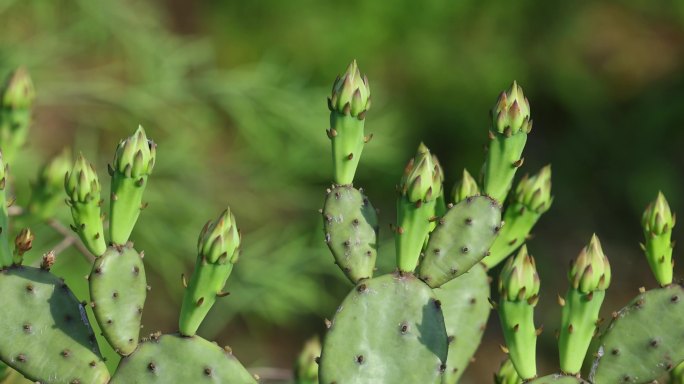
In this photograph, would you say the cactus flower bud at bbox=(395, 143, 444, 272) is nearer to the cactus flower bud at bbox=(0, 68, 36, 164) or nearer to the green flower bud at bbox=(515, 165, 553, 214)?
the green flower bud at bbox=(515, 165, 553, 214)

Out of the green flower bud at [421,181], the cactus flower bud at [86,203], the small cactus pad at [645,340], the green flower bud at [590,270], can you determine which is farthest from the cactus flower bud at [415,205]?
the cactus flower bud at [86,203]

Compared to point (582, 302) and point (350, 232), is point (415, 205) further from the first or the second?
point (582, 302)

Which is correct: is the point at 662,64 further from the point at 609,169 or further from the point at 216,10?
the point at 216,10

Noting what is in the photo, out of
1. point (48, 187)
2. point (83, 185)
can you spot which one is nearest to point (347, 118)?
point (83, 185)

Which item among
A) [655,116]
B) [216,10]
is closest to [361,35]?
[216,10]

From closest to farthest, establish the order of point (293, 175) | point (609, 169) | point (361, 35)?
point (293, 175) < point (361, 35) < point (609, 169)

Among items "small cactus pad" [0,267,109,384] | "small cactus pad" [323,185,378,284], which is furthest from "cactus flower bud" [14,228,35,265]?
"small cactus pad" [323,185,378,284]

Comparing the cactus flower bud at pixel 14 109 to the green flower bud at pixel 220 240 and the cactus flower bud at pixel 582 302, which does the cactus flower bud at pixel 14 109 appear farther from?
the cactus flower bud at pixel 582 302
